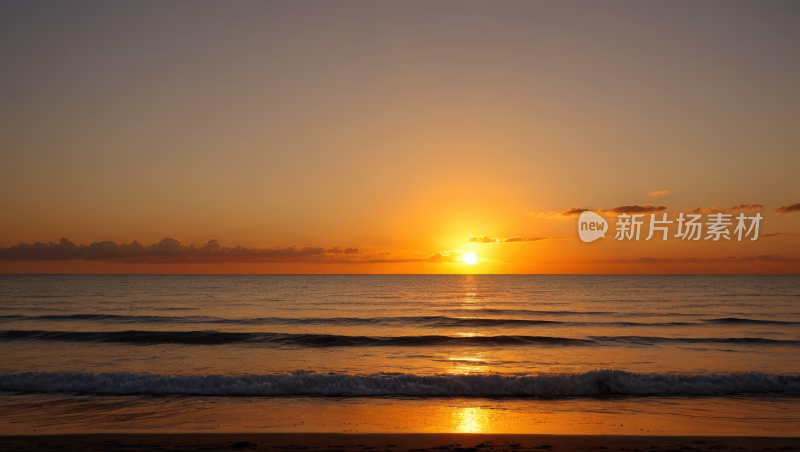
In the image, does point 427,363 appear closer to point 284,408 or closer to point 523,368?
point 523,368

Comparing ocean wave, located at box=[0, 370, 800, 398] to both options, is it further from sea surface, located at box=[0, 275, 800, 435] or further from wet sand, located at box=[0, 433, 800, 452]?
wet sand, located at box=[0, 433, 800, 452]

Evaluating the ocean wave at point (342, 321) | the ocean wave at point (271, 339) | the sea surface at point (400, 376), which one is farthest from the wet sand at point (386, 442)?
the ocean wave at point (342, 321)

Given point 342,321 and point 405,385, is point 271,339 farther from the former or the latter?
point 405,385

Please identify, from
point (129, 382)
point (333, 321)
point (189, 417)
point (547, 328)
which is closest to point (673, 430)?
point (189, 417)

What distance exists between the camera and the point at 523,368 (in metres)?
19.2

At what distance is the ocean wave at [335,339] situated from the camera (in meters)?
26.0

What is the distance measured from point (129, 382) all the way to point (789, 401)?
20919 millimetres

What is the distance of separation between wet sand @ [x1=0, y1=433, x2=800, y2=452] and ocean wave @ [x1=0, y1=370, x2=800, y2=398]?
4579mm

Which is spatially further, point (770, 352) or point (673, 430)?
point (770, 352)

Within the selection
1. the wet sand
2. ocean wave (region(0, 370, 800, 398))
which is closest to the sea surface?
ocean wave (region(0, 370, 800, 398))

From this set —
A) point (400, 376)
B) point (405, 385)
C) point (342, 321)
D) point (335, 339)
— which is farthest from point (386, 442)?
point (342, 321)

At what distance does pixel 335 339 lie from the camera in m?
27.1

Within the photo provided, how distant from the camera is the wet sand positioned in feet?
31.6

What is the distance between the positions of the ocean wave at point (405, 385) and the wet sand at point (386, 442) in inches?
180
